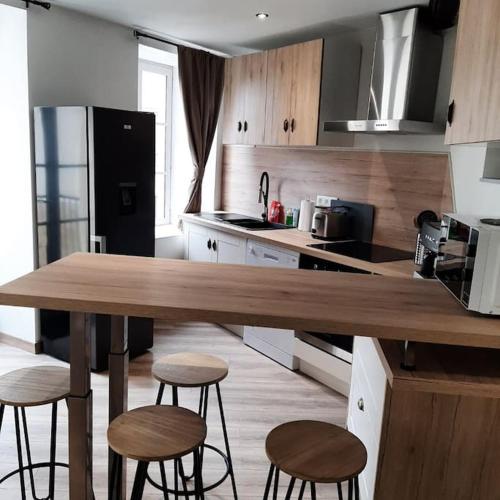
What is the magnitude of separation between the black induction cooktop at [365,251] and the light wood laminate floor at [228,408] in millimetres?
936

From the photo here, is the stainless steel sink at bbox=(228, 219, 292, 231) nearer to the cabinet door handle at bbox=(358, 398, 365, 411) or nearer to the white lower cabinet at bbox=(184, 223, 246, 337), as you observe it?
the white lower cabinet at bbox=(184, 223, 246, 337)

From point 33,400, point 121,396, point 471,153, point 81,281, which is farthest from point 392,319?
point 471,153

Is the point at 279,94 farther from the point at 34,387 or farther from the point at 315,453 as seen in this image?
the point at 315,453

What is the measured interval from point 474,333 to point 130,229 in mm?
2569

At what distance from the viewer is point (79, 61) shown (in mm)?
3512

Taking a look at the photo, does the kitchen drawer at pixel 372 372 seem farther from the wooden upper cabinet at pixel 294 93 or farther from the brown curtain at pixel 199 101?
the brown curtain at pixel 199 101

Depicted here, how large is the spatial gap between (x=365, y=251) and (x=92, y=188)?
1.81m

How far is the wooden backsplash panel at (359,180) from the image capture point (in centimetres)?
318

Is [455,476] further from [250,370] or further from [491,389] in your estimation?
[250,370]

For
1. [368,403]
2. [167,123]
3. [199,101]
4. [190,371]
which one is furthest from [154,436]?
[167,123]

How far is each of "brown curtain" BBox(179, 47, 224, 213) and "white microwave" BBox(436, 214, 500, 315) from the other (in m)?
3.25

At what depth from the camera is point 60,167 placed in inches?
126

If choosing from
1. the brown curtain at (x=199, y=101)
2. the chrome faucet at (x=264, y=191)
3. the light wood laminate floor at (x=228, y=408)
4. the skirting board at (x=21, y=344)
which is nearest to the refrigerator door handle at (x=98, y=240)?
the light wood laminate floor at (x=228, y=408)

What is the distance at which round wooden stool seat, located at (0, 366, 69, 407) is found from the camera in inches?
70.4
